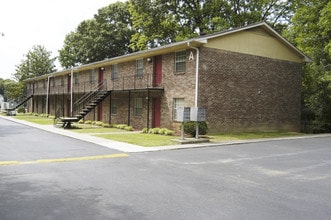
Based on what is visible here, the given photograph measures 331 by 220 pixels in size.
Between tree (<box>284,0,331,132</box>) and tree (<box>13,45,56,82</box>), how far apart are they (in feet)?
167

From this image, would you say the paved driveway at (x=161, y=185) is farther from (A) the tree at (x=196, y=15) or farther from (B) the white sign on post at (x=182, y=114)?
(A) the tree at (x=196, y=15)

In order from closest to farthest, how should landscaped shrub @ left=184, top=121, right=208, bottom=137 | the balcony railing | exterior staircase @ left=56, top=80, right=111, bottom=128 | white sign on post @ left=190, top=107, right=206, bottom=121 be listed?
white sign on post @ left=190, top=107, right=206, bottom=121 < landscaped shrub @ left=184, top=121, right=208, bottom=137 < the balcony railing < exterior staircase @ left=56, top=80, right=111, bottom=128

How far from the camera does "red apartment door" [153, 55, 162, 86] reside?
20786mm

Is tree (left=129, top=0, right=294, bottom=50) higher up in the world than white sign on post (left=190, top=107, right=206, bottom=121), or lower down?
higher up

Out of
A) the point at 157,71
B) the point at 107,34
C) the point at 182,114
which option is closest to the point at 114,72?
the point at 157,71

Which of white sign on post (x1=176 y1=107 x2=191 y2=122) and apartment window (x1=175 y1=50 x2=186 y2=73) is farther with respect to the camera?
apartment window (x1=175 y1=50 x2=186 y2=73)

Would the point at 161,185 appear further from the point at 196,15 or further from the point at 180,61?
the point at 196,15

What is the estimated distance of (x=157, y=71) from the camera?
2108 centimetres

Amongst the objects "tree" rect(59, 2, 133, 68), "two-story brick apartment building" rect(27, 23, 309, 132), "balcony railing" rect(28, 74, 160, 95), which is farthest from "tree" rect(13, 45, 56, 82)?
"two-story brick apartment building" rect(27, 23, 309, 132)

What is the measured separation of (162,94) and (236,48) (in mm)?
5589

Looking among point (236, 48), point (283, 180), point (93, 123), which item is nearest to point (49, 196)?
point (283, 180)

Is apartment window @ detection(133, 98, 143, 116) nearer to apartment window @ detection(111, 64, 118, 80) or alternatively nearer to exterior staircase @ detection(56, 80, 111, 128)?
exterior staircase @ detection(56, 80, 111, 128)

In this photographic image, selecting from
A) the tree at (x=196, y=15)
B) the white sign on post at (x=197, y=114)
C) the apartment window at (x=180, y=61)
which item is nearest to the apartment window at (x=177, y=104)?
the apartment window at (x=180, y=61)

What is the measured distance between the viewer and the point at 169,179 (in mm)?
7422
